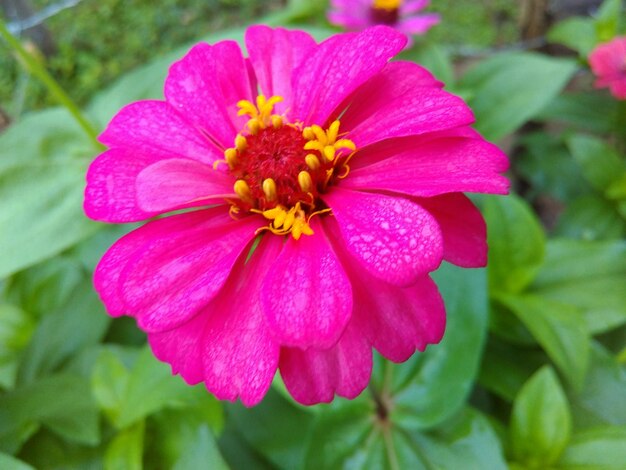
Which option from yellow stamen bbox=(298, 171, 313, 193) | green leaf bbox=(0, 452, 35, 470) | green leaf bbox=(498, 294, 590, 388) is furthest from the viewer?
green leaf bbox=(498, 294, 590, 388)

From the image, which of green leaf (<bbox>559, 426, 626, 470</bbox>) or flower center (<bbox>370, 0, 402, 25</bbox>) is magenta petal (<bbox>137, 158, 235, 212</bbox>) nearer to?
green leaf (<bbox>559, 426, 626, 470</bbox>)

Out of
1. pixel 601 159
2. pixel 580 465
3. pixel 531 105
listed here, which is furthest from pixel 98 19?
pixel 580 465

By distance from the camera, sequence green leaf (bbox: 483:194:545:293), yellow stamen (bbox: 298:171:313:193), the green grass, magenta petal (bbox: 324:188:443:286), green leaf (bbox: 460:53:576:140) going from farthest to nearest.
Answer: the green grass < green leaf (bbox: 460:53:576:140) < green leaf (bbox: 483:194:545:293) < yellow stamen (bbox: 298:171:313:193) < magenta petal (bbox: 324:188:443:286)

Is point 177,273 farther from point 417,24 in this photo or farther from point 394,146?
point 417,24

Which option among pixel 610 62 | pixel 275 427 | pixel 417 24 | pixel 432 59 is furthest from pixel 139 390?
pixel 610 62

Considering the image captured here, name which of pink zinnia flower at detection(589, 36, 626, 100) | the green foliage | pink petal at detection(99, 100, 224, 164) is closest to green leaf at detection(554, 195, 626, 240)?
the green foliage

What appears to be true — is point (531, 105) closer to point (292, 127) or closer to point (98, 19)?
point (292, 127)
